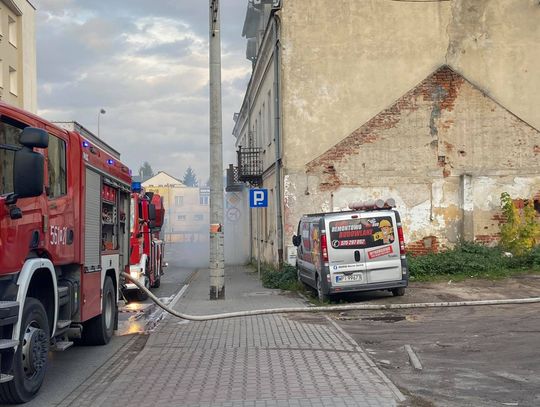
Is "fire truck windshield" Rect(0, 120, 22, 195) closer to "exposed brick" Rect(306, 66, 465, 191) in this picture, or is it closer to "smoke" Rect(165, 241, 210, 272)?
"exposed brick" Rect(306, 66, 465, 191)

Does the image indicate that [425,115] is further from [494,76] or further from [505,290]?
[505,290]

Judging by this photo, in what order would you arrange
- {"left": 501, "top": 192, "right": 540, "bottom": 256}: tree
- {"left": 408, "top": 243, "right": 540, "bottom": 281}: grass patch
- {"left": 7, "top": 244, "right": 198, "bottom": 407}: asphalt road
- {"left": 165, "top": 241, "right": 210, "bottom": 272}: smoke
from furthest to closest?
{"left": 165, "top": 241, "right": 210, "bottom": 272}: smoke < {"left": 501, "top": 192, "right": 540, "bottom": 256}: tree < {"left": 408, "top": 243, "right": 540, "bottom": 281}: grass patch < {"left": 7, "top": 244, "right": 198, "bottom": 407}: asphalt road

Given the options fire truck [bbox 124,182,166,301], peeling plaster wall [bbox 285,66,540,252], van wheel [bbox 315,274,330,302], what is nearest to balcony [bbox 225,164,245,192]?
peeling plaster wall [bbox 285,66,540,252]

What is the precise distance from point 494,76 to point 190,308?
11.8m

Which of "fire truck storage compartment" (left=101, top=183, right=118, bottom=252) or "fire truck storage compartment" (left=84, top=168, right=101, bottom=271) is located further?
"fire truck storage compartment" (left=101, top=183, right=118, bottom=252)

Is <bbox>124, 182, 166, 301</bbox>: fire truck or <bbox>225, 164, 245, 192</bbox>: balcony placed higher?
<bbox>225, 164, 245, 192</bbox>: balcony

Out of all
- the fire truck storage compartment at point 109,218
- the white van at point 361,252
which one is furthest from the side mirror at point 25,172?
the white van at point 361,252

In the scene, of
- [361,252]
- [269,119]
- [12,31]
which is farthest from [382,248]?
[12,31]

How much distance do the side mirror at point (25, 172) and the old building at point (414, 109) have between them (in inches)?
570

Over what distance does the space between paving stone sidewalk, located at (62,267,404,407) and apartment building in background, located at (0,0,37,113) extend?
31.8 metres

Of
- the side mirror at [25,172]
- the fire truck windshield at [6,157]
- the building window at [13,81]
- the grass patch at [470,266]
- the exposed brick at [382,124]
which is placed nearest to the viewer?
the side mirror at [25,172]

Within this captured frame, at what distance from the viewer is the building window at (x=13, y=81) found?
1653 inches

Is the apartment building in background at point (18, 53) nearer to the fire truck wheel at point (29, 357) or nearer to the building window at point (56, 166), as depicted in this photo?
the building window at point (56, 166)

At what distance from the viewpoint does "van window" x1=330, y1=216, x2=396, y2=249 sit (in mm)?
14648
